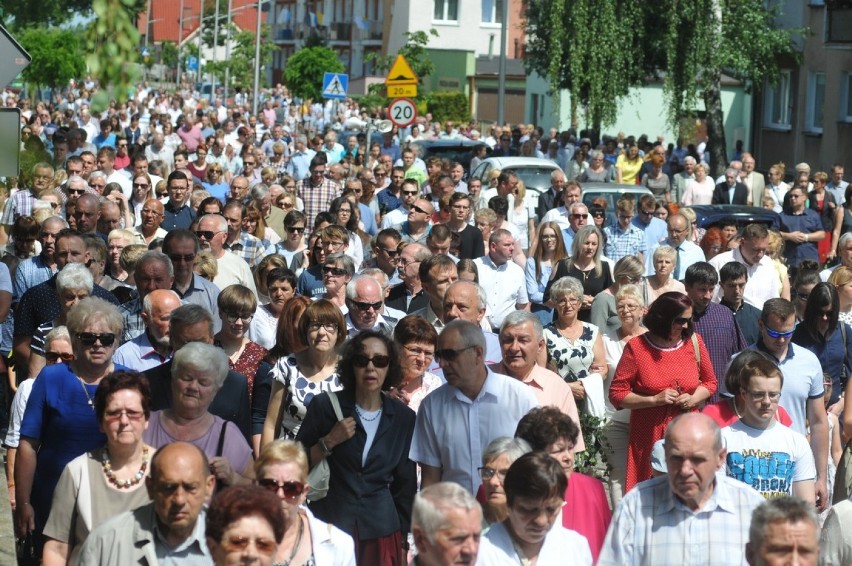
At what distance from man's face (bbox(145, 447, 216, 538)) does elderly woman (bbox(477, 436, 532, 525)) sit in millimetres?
1220

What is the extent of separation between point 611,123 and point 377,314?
25.2 meters

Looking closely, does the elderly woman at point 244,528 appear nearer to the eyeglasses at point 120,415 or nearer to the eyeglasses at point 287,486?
the eyeglasses at point 287,486

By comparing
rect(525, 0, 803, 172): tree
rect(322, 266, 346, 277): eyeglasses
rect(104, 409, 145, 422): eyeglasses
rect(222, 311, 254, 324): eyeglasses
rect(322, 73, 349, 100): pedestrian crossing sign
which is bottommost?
rect(104, 409, 145, 422): eyeglasses

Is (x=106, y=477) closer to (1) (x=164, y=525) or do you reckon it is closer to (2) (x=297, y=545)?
(1) (x=164, y=525)

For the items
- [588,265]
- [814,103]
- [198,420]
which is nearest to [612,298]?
[588,265]

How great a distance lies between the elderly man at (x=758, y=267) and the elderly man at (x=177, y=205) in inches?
202

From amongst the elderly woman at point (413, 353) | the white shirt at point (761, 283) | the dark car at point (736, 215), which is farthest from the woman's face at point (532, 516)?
the dark car at point (736, 215)

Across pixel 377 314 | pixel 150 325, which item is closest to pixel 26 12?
pixel 150 325

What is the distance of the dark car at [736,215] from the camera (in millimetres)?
19531

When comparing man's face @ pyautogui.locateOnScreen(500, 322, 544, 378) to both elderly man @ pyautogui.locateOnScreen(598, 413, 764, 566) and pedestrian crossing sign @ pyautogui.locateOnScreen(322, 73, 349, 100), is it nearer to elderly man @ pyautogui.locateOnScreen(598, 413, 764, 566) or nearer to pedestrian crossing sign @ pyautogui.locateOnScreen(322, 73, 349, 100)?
elderly man @ pyautogui.locateOnScreen(598, 413, 764, 566)

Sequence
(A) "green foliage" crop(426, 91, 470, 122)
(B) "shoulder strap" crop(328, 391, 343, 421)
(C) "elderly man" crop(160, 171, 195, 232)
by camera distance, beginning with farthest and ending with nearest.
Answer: (A) "green foliage" crop(426, 91, 470, 122), (C) "elderly man" crop(160, 171, 195, 232), (B) "shoulder strap" crop(328, 391, 343, 421)

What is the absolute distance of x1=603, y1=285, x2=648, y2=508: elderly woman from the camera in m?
9.36

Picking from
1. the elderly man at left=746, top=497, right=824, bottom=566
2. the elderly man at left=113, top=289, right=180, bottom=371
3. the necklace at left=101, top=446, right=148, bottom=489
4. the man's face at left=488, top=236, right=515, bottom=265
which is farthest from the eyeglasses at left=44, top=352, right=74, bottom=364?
the man's face at left=488, top=236, right=515, bottom=265

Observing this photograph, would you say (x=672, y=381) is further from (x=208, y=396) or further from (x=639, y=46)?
(x=639, y=46)
